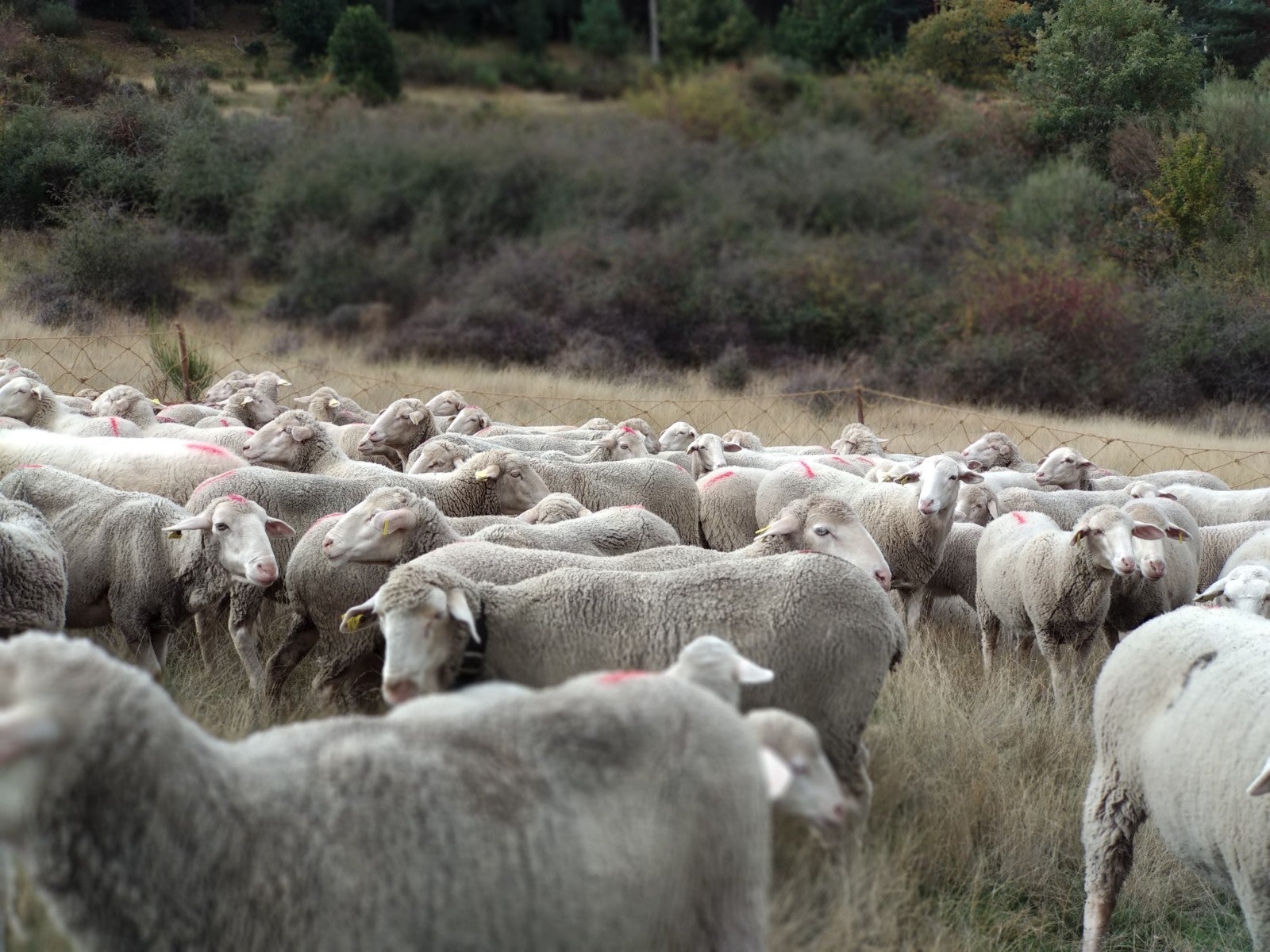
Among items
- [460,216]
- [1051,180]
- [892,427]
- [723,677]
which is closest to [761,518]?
[723,677]

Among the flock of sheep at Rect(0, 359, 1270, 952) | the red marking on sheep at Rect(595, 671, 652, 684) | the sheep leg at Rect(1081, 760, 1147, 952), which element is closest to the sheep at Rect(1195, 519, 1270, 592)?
the flock of sheep at Rect(0, 359, 1270, 952)

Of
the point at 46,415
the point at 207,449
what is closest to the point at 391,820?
the point at 207,449

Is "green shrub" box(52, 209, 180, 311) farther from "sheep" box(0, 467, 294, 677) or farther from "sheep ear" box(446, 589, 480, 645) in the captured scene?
Result: "sheep ear" box(446, 589, 480, 645)

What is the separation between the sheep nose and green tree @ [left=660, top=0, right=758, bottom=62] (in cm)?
3239

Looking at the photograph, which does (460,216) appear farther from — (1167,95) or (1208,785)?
(1208,785)

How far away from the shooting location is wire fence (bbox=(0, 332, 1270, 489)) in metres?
13.8

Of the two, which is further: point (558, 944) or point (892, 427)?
A: point (892, 427)

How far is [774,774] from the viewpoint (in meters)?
3.18

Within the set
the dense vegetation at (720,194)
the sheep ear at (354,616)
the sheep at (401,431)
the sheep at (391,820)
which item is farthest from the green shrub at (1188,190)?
the sheep at (391,820)

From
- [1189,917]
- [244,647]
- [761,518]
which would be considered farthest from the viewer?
[761,518]

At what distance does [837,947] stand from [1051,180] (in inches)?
548

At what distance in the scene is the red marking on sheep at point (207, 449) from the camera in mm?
7680

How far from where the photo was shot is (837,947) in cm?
400

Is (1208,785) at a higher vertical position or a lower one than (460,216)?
higher
